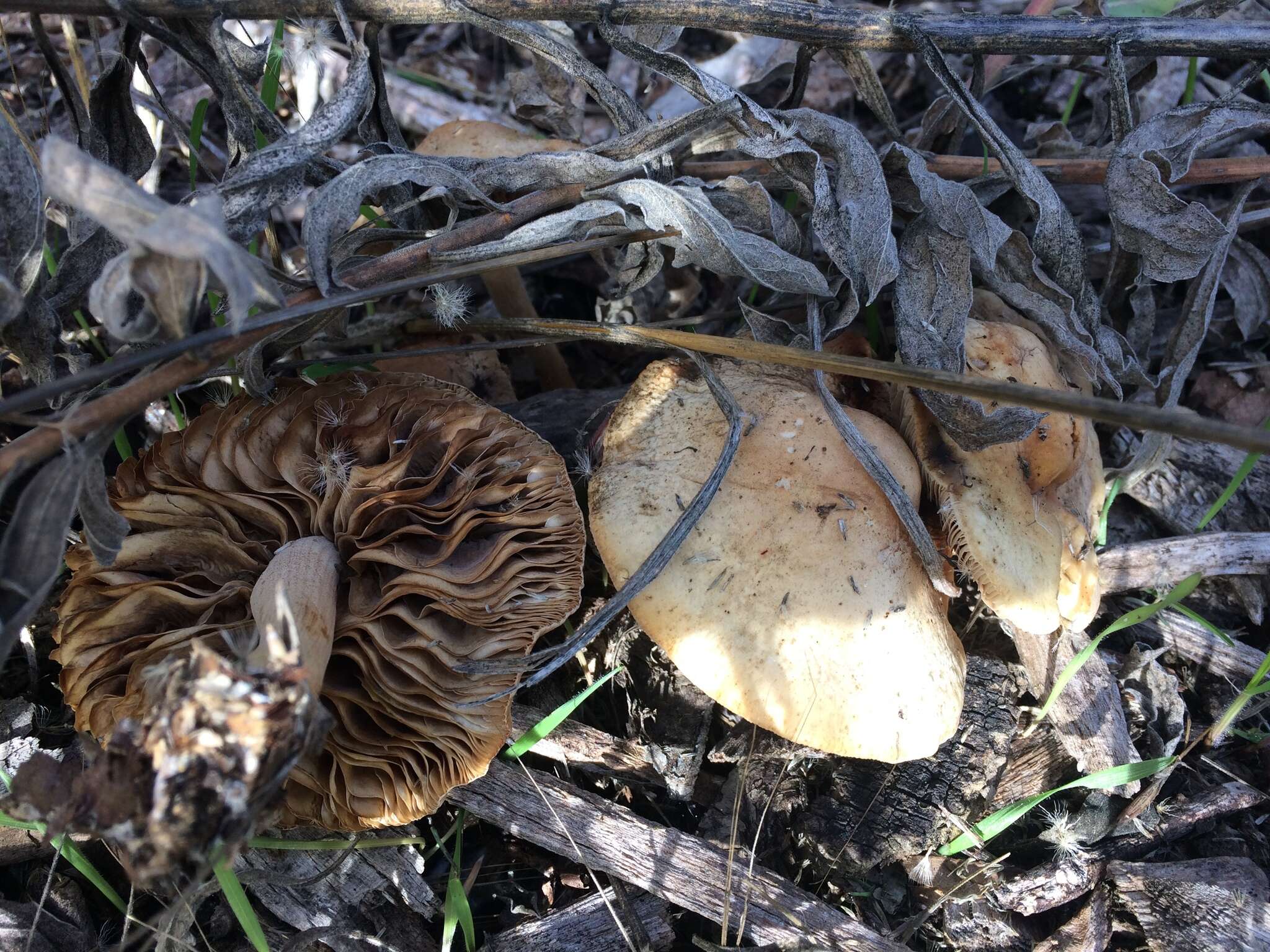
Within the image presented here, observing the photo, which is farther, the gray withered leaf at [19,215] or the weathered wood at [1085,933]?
the weathered wood at [1085,933]

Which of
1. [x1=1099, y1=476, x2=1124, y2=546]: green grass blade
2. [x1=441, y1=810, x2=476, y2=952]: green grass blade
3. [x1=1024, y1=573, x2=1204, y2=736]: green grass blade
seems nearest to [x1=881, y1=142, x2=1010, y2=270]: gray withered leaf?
[x1=1099, y1=476, x2=1124, y2=546]: green grass blade

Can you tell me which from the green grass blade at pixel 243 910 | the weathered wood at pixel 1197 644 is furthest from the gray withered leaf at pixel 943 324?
the green grass blade at pixel 243 910

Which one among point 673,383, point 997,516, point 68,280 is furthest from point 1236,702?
point 68,280

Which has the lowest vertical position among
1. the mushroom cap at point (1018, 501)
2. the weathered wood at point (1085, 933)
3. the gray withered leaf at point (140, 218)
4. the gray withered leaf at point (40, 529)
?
the weathered wood at point (1085, 933)

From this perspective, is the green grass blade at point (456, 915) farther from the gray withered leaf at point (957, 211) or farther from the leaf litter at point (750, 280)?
the gray withered leaf at point (957, 211)

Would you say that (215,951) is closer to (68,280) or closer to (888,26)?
(68,280)

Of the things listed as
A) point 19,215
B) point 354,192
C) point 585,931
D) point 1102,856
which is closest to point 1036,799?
point 1102,856
